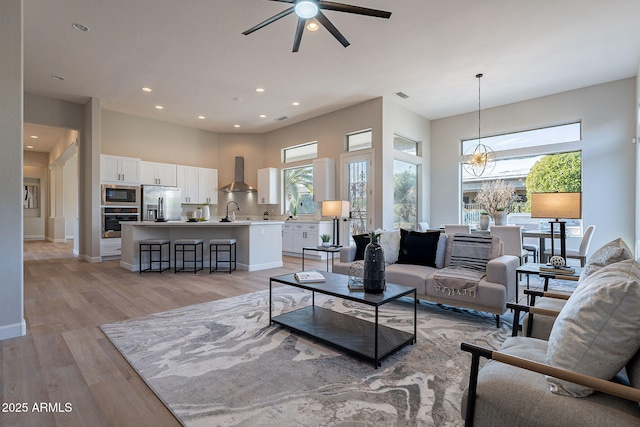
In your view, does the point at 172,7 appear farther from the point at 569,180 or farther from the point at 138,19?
the point at 569,180

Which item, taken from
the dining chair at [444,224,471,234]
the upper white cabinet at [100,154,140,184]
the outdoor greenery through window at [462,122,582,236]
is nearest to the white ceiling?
the outdoor greenery through window at [462,122,582,236]

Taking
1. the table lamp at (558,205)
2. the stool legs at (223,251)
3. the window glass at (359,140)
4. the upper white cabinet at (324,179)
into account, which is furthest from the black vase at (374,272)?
the upper white cabinet at (324,179)

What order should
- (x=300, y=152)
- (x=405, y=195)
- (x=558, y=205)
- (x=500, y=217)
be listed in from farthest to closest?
(x=300, y=152) < (x=405, y=195) < (x=500, y=217) < (x=558, y=205)

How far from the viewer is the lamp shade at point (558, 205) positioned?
3.10 metres

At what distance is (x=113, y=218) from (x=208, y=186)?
258cm

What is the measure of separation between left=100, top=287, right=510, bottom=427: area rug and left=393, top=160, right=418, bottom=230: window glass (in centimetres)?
405

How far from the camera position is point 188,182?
8.45 m

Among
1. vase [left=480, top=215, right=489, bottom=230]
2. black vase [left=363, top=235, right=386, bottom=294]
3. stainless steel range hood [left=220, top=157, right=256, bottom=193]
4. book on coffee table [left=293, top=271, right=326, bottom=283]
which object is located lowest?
book on coffee table [left=293, top=271, right=326, bottom=283]

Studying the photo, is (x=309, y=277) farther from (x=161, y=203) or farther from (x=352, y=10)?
(x=161, y=203)

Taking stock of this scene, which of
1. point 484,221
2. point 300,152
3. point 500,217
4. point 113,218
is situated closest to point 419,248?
point 484,221

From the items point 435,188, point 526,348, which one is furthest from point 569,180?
point 526,348

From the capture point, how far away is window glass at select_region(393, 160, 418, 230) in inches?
281

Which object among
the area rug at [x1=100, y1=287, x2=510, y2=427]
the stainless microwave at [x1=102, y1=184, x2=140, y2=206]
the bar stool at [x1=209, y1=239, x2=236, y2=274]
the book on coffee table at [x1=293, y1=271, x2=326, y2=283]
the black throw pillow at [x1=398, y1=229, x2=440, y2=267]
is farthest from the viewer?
the stainless microwave at [x1=102, y1=184, x2=140, y2=206]

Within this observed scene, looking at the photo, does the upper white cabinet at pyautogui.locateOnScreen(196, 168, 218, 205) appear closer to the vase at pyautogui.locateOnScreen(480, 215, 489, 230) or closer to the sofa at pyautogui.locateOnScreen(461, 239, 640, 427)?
the vase at pyautogui.locateOnScreen(480, 215, 489, 230)
